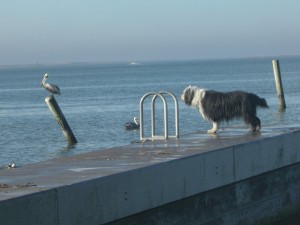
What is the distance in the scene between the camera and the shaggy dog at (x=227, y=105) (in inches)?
631

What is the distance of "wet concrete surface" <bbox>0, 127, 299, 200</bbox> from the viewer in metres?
10.4

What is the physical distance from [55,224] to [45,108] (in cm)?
4094

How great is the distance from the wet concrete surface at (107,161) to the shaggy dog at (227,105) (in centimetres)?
28

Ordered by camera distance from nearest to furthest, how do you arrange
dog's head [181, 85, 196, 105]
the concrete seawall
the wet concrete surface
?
the concrete seawall < the wet concrete surface < dog's head [181, 85, 196, 105]

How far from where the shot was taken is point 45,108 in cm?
5009

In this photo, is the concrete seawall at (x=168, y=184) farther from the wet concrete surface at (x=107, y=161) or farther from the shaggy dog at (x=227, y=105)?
the shaggy dog at (x=227, y=105)

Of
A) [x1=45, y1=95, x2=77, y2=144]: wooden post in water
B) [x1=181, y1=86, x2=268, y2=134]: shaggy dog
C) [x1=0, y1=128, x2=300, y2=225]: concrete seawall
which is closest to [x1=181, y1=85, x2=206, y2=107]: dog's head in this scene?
[x1=181, y1=86, x2=268, y2=134]: shaggy dog

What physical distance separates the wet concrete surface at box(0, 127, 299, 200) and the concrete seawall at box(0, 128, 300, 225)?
0.01 metres

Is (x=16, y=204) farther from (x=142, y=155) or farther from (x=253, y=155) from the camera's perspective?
(x=253, y=155)

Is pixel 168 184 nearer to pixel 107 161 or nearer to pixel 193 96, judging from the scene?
pixel 107 161

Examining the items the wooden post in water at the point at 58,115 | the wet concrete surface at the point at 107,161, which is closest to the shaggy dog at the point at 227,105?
the wet concrete surface at the point at 107,161

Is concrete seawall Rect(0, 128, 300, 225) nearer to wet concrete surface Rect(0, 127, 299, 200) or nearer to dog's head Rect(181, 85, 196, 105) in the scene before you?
wet concrete surface Rect(0, 127, 299, 200)

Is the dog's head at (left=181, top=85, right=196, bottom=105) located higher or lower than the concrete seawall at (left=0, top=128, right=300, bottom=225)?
higher

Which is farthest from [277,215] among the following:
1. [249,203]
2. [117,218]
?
[117,218]
